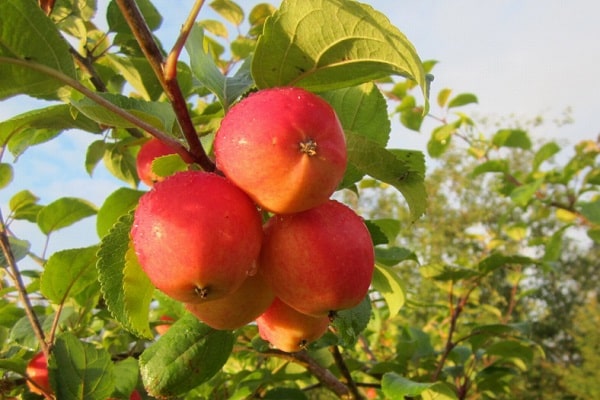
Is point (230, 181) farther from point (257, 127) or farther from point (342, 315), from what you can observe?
point (342, 315)

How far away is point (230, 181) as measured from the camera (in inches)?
25.4

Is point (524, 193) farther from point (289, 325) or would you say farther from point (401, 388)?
point (289, 325)

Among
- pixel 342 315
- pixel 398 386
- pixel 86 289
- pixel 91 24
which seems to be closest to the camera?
pixel 342 315

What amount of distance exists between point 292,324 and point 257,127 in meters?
0.33

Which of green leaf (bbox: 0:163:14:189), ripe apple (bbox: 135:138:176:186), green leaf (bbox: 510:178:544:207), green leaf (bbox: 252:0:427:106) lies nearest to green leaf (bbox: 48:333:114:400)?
ripe apple (bbox: 135:138:176:186)

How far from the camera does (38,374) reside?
1.32 m

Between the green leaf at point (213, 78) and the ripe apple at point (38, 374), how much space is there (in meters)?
0.84

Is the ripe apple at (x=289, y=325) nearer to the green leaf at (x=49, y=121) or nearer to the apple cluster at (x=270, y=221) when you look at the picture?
the apple cluster at (x=270, y=221)

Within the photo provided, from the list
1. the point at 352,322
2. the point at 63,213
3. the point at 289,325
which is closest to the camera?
the point at 289,325

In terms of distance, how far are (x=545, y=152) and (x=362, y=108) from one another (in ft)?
7.89

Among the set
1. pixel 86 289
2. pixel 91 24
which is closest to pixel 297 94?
pixel 86 289

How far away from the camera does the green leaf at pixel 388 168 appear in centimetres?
74

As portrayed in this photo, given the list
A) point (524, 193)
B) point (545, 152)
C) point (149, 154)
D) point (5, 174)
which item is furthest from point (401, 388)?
point (545, 152)

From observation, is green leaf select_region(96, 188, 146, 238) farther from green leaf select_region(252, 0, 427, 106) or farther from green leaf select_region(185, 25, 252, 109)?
green leaf select_region(252, 0, 427, 106)
